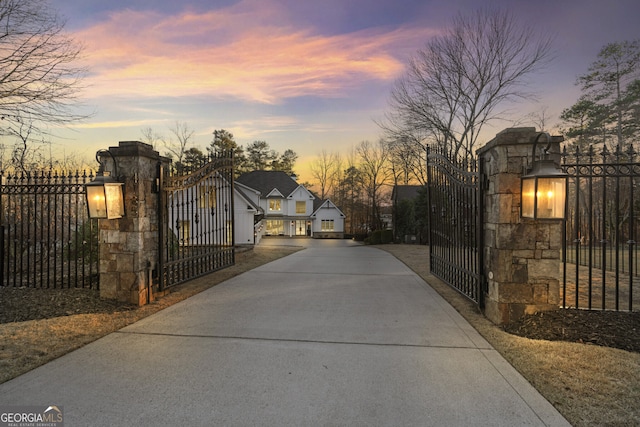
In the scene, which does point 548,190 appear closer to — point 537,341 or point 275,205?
point 537,341

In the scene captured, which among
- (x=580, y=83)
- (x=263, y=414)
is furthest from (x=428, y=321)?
(x=580, y=83)

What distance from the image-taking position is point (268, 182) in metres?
39.7

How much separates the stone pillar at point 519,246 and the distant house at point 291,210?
34.8 meters

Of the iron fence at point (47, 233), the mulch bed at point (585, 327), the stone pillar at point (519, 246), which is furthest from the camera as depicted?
the iron fence at point (47, 233)

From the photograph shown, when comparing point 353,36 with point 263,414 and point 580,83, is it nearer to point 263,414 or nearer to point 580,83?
point 263,414

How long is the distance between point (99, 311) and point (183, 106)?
10222 millimetres

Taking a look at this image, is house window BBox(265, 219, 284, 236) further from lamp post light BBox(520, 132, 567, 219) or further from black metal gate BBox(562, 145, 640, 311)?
lamp post light BBox(520, 132, 567, 219)

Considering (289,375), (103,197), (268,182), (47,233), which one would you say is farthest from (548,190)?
(268,182)

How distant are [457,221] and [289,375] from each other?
4504 mm

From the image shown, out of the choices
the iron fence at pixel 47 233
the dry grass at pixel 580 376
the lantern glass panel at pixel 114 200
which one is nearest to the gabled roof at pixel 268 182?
the iron fence at pixel 47 233

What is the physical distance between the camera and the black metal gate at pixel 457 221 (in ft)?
16.4

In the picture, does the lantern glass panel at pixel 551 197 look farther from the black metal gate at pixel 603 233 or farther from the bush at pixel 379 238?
the bush at pixel 379 238

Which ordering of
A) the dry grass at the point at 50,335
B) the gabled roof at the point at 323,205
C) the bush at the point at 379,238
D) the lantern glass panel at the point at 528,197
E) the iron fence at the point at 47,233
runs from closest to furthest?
the dry grass at the point at 50,335 → the lantern glass panel at the point at 528,197 → the iron fence at the point at 47,233 → the bush at the point at 379,238 → the gabled roof at the point at 323,205

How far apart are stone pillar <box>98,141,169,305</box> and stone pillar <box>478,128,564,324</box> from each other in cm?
519
